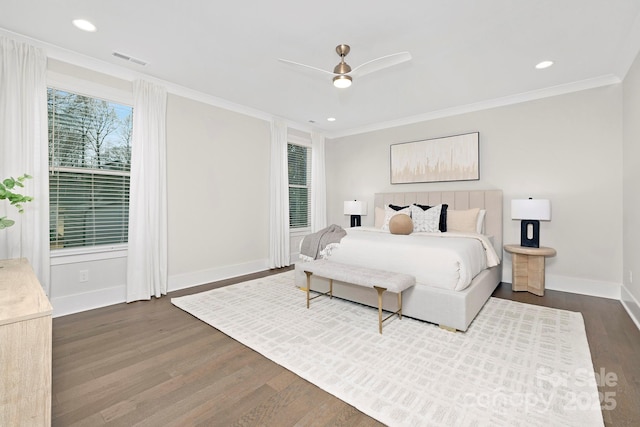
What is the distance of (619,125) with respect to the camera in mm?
3457

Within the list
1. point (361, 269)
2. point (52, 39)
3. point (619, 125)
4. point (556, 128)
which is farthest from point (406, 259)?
point (52, 39)

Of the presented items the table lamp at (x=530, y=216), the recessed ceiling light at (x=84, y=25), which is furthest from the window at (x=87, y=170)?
the table lamp at (x=530, y=216)

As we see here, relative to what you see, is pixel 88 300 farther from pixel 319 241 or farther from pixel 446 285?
pixel 446 285

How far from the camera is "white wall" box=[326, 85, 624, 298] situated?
138 inches

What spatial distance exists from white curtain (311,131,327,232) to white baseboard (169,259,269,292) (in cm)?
143

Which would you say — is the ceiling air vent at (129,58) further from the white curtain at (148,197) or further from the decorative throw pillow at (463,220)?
the decorative throw pillow at (463,220)

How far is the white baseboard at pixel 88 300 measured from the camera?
3.00m

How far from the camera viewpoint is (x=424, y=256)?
2.79m

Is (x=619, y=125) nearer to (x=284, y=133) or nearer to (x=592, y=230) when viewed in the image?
(x=592, y=230)

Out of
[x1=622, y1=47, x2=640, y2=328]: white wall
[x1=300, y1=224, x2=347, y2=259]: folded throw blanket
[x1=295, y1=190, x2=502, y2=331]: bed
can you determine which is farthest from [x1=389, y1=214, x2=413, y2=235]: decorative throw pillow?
[x1=622, y1=47, x2=640, y2=328]: white wall

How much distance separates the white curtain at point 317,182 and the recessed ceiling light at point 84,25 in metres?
3.76

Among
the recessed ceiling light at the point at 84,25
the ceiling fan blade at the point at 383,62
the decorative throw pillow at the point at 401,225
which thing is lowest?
the decorative throw pillow at the point at 401,225

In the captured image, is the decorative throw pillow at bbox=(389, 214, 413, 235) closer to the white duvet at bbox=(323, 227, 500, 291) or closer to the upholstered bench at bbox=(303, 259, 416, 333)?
the white duvet at bbox=(323, 227, 500, 291)

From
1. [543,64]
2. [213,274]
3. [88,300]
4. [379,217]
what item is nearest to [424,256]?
[379,217]
